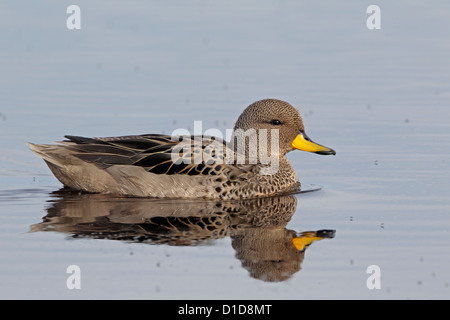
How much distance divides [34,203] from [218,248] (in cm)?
308

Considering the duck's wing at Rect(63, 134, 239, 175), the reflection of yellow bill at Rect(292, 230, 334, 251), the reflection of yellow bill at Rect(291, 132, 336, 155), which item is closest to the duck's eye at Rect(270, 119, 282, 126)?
the reflection of yellow bill at Rect(291, 132, 336, 155)

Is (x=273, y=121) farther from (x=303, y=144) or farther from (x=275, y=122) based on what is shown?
(x=303, y=144)

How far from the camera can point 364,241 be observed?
10.0m

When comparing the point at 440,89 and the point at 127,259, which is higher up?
the point at 440,89

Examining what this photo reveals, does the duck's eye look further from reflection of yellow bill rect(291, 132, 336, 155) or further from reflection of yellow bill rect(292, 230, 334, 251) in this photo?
reflection of yellow bill rect(292, 230, 334, 251)

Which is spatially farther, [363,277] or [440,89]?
[440,89]

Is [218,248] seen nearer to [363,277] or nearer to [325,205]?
[363,277]

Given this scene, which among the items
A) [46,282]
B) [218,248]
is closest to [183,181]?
[218,248]

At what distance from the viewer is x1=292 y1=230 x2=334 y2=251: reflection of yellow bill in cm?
991

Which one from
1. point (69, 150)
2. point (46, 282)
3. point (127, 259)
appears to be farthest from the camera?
point (69, 150)

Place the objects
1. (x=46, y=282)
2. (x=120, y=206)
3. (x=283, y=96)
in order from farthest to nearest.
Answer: (x=283, y=96), (x=120, y=206), (x=46, y=282)

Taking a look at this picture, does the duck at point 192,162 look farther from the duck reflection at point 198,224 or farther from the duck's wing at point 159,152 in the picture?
the duck reflection at point 198,224

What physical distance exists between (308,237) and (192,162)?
A: 2.65 m

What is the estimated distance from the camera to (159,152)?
12.6m
